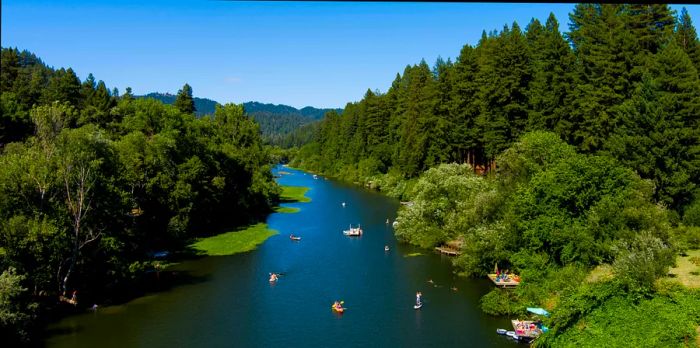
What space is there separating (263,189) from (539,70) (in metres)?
42.6

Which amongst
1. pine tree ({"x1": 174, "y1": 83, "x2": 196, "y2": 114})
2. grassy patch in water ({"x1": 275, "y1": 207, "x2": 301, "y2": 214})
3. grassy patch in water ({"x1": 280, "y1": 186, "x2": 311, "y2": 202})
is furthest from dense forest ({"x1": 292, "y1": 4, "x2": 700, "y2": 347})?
pine tree ({"x1": 174, "y1": 83, "x2": 196, "y2": 114})

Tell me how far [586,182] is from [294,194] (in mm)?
75998

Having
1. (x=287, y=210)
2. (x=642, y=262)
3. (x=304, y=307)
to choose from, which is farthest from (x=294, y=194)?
(x=642, y=262)

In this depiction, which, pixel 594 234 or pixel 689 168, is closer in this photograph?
pixel 594 234

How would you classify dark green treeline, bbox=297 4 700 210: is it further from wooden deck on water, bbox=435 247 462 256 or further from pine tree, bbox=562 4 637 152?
wooden deck on water, bbox=435 247 462 256

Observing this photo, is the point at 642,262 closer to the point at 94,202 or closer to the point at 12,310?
the point at 12,310

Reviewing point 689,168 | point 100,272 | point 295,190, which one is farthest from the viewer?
point 295,190

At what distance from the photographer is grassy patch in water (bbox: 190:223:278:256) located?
58438mm

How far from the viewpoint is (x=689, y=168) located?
46.8 metres

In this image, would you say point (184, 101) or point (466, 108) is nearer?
point (466, 108)

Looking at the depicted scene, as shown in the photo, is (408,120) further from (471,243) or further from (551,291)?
(551,291)

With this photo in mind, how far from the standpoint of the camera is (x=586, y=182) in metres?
39.3

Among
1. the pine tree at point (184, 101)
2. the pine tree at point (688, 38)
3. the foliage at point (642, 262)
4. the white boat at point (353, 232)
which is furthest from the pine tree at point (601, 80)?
the pine tree at point (184, 101)

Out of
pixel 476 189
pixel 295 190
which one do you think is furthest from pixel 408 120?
pixel 476 189
